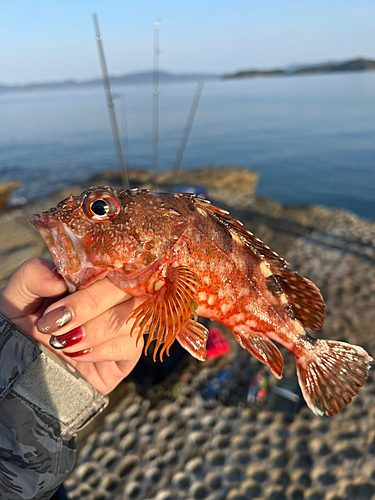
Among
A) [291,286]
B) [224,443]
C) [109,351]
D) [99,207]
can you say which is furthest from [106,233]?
[224,443]

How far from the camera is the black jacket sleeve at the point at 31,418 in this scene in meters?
2.05

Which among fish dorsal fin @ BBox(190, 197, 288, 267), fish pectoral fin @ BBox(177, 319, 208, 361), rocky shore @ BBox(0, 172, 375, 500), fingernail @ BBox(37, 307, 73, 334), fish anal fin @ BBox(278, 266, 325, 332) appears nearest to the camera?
fingernail @ BBox(37, 307, 73, 334)

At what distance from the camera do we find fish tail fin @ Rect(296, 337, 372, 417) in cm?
258

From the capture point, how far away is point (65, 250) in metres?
2.11

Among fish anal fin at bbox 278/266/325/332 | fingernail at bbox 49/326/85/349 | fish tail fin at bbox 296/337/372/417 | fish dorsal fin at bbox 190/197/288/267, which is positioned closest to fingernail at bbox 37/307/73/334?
fingernail at bbox 49/326/85/349

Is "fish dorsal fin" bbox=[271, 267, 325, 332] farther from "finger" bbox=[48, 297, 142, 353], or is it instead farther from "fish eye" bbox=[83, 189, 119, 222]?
"fish eye" bbox=[83, 189, 119, 222]

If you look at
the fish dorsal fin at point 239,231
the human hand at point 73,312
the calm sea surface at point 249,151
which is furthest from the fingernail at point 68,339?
the calm sea surface at point 249,151

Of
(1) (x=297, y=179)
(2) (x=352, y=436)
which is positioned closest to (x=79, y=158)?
(1) (x=297, y=179)

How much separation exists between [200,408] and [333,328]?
3.76 m

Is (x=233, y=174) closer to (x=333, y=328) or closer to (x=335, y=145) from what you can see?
(x=333, y=328)

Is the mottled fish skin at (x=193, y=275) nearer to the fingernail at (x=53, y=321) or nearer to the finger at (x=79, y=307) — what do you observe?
the finger at (x=79, y=307)

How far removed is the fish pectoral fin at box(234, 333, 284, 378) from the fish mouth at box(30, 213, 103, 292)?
1.41 meters

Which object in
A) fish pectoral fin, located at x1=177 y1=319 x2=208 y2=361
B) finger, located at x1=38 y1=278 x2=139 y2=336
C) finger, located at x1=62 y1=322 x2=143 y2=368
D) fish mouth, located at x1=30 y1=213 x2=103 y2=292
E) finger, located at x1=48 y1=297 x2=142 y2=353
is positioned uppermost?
fish mouth, located at x1=30 y1=213 x2=103 y2=292

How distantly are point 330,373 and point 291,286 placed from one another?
0.78m
